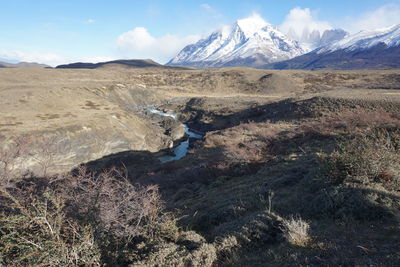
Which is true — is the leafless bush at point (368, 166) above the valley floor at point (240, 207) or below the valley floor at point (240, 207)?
above

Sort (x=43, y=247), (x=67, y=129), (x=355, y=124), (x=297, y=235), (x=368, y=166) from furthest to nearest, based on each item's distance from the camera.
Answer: (x=67, y=129), (x=355, y=124), (x=368, y=166), (x=297, y=235), (x=43, y=247)

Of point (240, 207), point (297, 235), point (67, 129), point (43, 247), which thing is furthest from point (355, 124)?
point (67, 129)

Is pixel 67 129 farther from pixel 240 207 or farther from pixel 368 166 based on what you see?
pixel 368 166

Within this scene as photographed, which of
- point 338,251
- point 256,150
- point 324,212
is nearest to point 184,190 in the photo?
point 256,150

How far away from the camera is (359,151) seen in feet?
25.0

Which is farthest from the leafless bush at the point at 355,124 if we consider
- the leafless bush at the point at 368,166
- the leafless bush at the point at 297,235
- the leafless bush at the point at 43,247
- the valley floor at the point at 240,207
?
the leafless bush at the point at 43,247

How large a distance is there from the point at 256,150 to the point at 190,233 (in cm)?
1260

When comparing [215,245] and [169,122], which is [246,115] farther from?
[215,245]

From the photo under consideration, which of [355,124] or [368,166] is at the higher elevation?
[368,166]

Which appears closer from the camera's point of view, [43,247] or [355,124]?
[43,247]

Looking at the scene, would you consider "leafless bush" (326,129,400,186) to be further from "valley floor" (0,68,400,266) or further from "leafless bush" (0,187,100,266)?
"leafless bush" (0,187,100,266)

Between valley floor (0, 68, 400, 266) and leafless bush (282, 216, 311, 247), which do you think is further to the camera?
leafless bush (282, 216, 311, 247)

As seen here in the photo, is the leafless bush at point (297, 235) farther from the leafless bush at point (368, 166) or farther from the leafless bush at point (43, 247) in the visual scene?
the leafless bush at point (43, 247)

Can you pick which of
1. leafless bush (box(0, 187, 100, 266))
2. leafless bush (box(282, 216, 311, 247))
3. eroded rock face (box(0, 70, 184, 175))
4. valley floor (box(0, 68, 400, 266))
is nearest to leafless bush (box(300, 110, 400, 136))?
valley floor (box(0, 68, 400, 266))
